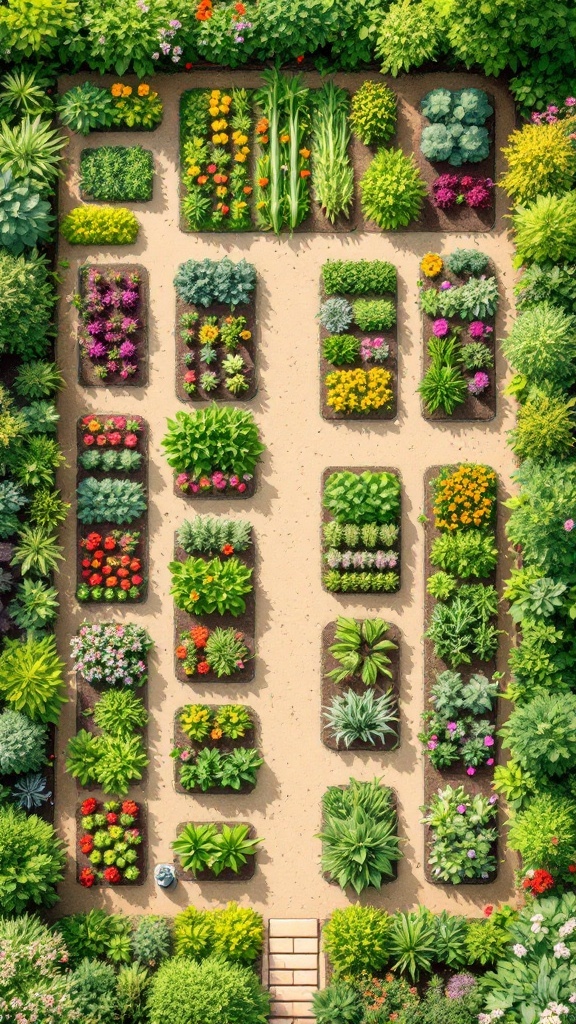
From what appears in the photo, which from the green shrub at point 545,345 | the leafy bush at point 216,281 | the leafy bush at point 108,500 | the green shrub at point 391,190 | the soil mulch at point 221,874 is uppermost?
the green shrub at point 391,190

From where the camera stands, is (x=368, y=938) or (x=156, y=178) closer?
(x=368, y=938)

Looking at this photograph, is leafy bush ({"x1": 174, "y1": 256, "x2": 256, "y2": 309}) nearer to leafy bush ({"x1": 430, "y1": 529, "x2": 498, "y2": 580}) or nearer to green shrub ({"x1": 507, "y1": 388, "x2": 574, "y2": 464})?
green shrub ({"x1": 507, "y1": 388, "x2": 574, "y2": 464})

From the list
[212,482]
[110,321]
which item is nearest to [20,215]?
[110,321]

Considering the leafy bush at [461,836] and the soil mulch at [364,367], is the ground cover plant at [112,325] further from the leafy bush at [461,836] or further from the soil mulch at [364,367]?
the leafy bush at [461,836]

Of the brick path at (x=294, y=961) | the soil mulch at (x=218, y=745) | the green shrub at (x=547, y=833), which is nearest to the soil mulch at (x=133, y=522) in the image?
the soil mulch at (x=218, y=745)

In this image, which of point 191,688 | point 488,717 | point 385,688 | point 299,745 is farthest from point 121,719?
point 488,717

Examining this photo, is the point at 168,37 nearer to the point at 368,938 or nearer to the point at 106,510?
the point at 106,510

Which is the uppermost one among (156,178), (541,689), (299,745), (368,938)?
(156,178)
